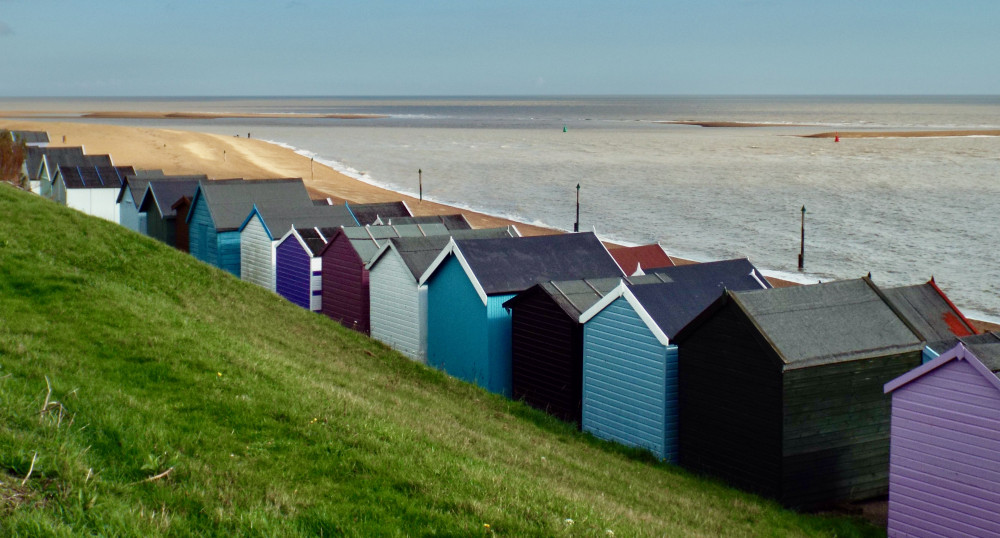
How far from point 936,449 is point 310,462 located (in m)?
7.58

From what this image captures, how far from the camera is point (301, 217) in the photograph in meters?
27.6

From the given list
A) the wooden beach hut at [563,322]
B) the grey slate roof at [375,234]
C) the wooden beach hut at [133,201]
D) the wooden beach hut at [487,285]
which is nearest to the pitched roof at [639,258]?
the wooden beach hut at [487,285]

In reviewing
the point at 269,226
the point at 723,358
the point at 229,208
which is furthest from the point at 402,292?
the point at 229,208

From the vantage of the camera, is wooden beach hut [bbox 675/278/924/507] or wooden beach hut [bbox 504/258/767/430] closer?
wooden beach hut [bbox 675/278/924/507]

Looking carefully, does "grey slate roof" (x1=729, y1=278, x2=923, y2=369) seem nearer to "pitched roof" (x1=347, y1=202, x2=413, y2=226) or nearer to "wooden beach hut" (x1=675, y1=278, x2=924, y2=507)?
"wooden beach hut" (x1=675, y1=278, x2=924, y2=507)

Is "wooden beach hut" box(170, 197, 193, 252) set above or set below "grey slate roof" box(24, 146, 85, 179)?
below

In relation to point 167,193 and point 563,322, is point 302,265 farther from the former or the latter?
point 167,193

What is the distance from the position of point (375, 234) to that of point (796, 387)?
13.0 m

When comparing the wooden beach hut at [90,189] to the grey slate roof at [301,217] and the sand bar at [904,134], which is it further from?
the sand bar at [904,134]

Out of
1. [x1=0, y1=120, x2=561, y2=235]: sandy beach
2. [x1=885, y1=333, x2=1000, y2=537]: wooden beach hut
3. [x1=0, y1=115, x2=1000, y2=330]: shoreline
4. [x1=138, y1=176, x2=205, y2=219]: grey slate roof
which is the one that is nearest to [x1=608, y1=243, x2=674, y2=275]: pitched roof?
[x1=885, y1=333, x2=1000, y2=537]: wooden beach hut

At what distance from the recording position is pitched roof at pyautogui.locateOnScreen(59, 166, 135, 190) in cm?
3931

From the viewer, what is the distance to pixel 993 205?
230ft

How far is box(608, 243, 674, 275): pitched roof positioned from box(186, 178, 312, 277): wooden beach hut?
10.2 meters

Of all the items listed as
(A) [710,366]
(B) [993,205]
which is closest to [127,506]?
(A) [710,366]
